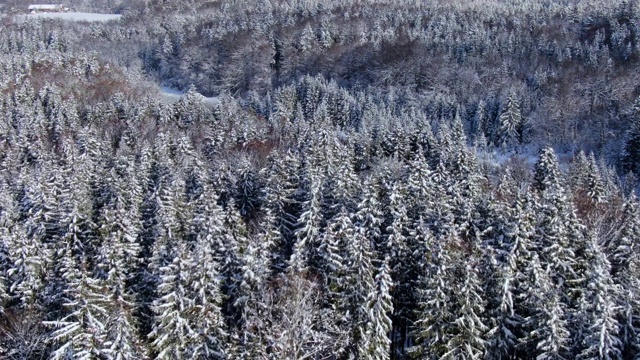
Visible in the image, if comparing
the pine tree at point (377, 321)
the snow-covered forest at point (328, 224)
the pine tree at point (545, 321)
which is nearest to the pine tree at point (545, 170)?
the snow-covered forest at point (328, 224)

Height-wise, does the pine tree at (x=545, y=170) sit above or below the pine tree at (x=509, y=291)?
below

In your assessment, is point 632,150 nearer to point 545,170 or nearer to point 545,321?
point 545,170

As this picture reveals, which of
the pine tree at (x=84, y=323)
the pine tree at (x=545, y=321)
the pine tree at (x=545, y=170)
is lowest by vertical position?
the pine tree at (x=545, y=170)

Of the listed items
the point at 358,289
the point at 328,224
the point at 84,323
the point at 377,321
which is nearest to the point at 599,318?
the point at 377,321

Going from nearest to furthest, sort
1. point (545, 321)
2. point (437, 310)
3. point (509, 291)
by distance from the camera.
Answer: point (545, 321) → point (437, 310) → point (509, 291)

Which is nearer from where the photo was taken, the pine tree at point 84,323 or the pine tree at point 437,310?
the pine tree at point 84,323

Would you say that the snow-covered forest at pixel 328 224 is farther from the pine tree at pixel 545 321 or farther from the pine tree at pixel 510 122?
the pine tree at pixel 510 122

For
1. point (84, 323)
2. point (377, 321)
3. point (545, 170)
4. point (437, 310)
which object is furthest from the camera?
point (545, 170)

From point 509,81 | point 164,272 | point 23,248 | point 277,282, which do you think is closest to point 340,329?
point 277,282

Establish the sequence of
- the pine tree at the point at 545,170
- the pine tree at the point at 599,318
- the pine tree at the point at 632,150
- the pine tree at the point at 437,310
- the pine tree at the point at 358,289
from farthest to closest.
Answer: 1. the pine tree at the point at 632,150
2. the pine tree at the point at 545,170
3. the pine tree at the point at 358,289
4. the pine tree at the point at 437,310
5. the pine tree at the point at 599,318

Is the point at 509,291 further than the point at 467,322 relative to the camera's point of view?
Yes
